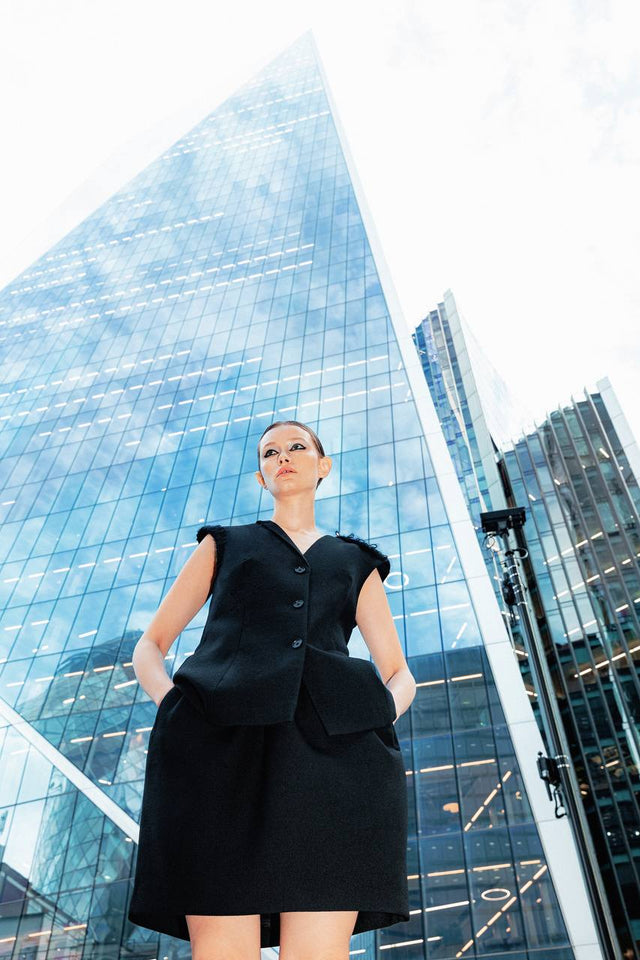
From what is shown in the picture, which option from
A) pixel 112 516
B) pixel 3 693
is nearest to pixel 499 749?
pixel 3 693

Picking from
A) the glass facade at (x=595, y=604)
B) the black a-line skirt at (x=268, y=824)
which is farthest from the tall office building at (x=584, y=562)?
the black a-line skirt at (x=268, y=824)

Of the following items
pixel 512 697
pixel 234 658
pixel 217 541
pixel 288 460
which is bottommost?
pixel 234 658

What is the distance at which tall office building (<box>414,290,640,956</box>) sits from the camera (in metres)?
34.9

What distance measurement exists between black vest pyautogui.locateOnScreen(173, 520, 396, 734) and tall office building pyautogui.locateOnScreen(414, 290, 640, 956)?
22236mm

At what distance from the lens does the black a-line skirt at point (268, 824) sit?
186cm

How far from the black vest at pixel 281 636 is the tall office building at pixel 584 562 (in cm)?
2224

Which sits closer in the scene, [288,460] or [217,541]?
[217,541]

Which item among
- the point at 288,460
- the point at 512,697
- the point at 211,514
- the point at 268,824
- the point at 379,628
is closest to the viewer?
the point at 268,824

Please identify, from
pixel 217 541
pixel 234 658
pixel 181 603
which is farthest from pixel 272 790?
pixel 217 541

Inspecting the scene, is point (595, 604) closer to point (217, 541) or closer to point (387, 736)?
point (217, 541)

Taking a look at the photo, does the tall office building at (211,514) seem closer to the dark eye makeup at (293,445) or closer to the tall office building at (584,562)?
the tall office building at (584,562)

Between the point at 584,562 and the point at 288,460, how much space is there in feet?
139

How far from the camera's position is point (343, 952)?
6.31 ft

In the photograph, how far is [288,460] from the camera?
10.1 ft
